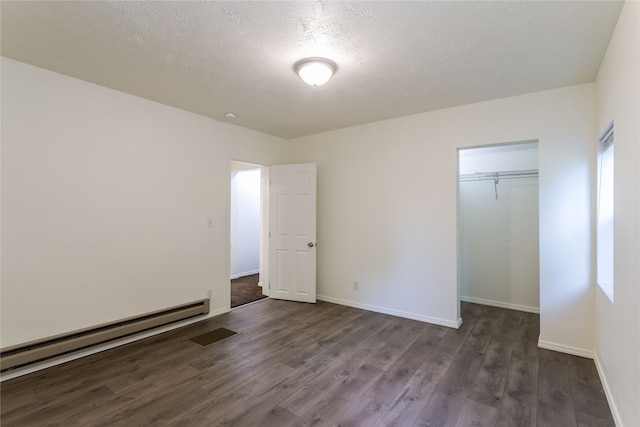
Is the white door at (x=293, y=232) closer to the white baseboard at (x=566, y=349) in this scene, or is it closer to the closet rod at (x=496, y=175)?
the closet rod at (x=496, y=175)

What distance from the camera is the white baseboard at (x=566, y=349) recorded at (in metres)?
2.88

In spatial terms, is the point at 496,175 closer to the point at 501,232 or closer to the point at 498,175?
the point at 498,175

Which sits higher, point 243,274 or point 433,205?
point 433,205

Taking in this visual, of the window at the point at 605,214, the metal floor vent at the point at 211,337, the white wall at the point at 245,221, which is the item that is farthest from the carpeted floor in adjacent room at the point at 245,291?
the window at the point at 605,214

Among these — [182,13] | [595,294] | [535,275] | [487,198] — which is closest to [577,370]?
[595,294]

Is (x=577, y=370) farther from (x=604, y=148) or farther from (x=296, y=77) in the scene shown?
(x=296, y=77)

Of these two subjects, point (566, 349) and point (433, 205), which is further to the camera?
point (433, 205)

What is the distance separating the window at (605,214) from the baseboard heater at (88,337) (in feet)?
13.8

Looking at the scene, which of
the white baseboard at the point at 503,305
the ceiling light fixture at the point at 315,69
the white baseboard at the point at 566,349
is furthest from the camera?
the white baseboard at the point at 503,305

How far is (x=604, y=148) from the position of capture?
8.77ft

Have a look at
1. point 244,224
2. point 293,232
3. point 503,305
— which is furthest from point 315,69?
point 244,224

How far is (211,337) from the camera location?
11.0ft

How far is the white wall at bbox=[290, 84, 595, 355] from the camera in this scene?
9.61 ft

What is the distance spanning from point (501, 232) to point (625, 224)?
9.06 feet
